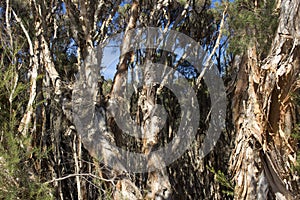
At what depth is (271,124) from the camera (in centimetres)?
335

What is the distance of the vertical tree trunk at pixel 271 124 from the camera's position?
327cm

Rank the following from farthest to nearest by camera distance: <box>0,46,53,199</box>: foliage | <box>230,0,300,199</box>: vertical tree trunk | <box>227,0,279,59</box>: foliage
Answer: <box>227,0,279,59</box>: foliage, <box>230,0,300,199</box>: vertical tree trunk, <box>0,46,53,199</box>: foliage

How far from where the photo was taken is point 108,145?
3.89 metres

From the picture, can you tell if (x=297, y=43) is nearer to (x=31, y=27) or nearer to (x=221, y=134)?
(x=31, y=27)

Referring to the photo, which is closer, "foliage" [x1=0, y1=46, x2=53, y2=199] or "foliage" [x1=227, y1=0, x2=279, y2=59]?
"foliage" [x1=0, y1=46, x2=53, y2=199]

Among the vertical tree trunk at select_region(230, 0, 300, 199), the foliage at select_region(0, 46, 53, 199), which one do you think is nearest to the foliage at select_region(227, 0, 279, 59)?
the vertical tree trunk at select_region(230, 0, 300, 199)

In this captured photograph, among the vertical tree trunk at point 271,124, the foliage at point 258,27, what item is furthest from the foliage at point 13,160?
the foliage at point 258,27

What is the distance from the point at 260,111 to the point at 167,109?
4.62 meters

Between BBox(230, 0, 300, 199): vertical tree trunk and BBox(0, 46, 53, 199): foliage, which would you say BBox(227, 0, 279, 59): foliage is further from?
BBox(0, 46, 53, 199): foliage

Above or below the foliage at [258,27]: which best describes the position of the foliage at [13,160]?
below

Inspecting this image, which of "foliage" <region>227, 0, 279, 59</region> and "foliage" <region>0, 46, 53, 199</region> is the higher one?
"foliage" <region>227, 0, 279, 59</region>

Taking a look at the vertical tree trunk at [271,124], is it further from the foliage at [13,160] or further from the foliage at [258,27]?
the foliage at [13,160]

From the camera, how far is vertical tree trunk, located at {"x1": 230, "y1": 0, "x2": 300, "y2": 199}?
10.7 ft

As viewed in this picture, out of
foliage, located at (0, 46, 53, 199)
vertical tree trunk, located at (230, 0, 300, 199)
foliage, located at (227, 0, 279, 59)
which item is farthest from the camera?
foliage, located at (227, 0, 279, 59)
